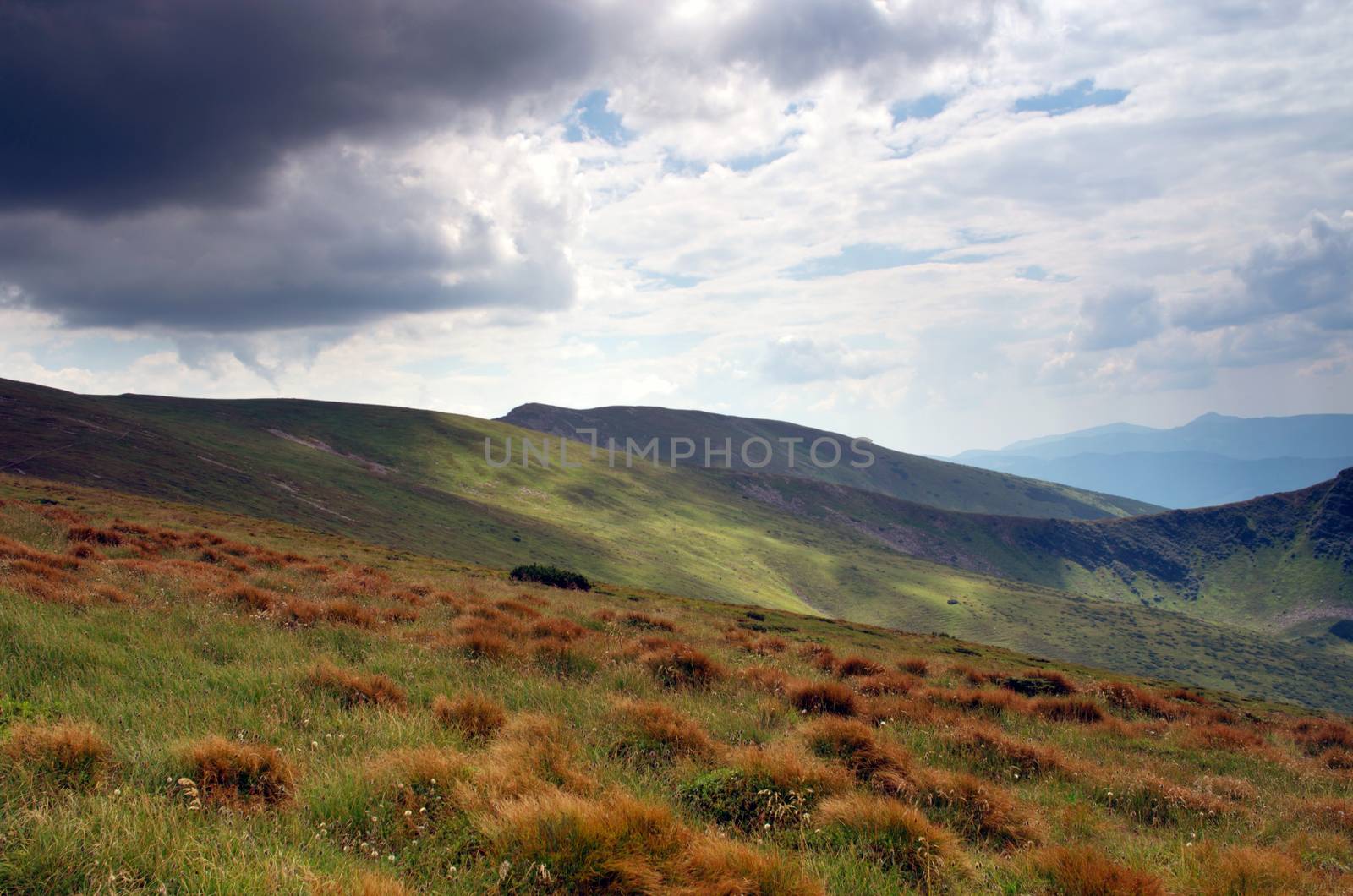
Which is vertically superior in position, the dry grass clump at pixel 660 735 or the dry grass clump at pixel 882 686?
the dry grass clump at pixel 660 735

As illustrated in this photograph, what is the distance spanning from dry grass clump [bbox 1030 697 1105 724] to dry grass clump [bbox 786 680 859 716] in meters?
5.08

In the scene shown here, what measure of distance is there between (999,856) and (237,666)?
30.4ft

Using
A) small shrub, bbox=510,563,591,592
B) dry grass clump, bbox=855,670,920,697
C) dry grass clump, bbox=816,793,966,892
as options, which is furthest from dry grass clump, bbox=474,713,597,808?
small shrub, bbox=510,563,591,592

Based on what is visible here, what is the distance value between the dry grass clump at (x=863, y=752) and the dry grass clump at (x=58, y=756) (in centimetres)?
703

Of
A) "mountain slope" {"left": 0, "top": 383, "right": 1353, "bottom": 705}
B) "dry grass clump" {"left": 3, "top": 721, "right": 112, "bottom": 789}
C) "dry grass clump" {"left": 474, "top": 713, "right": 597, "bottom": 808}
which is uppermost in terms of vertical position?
"dry grass clump" {"left": 3, "top": 721, "right": 112, "bottom": 789}

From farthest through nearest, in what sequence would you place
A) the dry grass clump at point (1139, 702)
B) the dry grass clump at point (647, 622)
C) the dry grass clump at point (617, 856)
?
the dry grass clump at point (647, 622)
the dry grass clump at point (1139, 702)
the dry grass clump at point (617, 856)

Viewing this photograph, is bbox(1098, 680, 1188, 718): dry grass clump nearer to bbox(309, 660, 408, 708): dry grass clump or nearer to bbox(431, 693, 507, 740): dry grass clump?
bbox(431, 693, 507, 740): dry grass clump

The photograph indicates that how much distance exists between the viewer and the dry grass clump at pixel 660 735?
746cm

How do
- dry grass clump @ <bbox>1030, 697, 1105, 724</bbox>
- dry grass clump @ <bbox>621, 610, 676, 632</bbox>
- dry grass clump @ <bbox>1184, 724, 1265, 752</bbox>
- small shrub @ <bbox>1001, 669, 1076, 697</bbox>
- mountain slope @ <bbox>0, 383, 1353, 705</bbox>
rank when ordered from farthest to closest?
1. mountain slope @ <bbox>0, 383, 1353, 705</bbox>
2. dry grass clump @ <bbox>621, 610, 676, 632</bbox>
3. small shrub @ <bbox>1001, 669, 1076, 697</bbox>
4. dry grass clump @ <bbox>1030, 697, 1105, 724</bbox>
5. dry grass clump @ <bbox>1184, 724, 1265, 752</bbox>

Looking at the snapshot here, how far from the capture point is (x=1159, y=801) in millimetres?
8156

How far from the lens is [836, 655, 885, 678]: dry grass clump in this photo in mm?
14352

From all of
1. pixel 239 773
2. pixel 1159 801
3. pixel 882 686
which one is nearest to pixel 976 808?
pixel 1159 801

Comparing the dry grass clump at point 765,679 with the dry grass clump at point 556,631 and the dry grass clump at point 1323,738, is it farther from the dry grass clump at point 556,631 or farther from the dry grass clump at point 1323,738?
the dry grass clump at point 1323,738

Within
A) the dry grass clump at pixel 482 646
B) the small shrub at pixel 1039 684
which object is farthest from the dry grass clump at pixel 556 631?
the small shrub at pixel 1039 684
